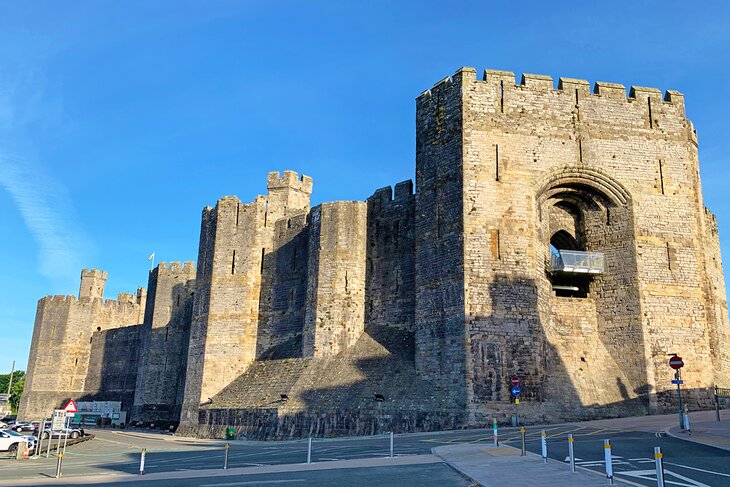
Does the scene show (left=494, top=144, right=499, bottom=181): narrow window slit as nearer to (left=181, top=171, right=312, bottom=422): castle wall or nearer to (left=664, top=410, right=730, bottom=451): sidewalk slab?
(left=664, top=410, right=730, bottom=451): sidewalk slab

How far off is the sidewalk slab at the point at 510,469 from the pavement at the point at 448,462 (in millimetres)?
20

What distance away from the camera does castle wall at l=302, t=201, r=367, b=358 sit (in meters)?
33.2

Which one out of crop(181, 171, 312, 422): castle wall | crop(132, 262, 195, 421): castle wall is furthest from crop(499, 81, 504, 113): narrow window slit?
crop(132, 262, 195, 421): castle wall

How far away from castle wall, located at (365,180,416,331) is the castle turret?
42577mm

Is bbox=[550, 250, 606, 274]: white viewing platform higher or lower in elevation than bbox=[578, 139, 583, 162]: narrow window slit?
lower

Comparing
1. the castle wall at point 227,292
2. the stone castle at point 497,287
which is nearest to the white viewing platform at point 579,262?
the stone castle at point 497,287

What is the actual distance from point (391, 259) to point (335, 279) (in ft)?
10.0

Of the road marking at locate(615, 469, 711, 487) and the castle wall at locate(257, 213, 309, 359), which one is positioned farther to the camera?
the castle wall at locate(257, 213, 309, 359)

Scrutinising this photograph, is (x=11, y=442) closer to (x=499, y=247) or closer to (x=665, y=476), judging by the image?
(x=499, y=247)

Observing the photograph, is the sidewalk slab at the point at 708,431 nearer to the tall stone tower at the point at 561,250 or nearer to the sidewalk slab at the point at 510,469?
the sidewalk slab at the point at 510,469

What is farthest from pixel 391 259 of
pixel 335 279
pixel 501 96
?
pixel 501 96

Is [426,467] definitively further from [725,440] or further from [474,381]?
[474,381]

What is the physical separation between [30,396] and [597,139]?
5472cm

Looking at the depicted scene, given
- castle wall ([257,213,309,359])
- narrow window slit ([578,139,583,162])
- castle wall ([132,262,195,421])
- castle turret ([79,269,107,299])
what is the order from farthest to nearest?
castle turret ([79,269,107,299]) < castle wall ([132,262,195,421]) < castle wall ([257,213,309,359]) < narrow window slit ([578,139,583,162])
